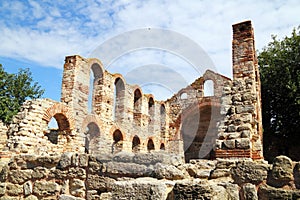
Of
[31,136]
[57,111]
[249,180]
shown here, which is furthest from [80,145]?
[249,180]

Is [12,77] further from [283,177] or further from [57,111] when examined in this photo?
[283,177]

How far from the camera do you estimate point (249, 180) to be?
3.13 m

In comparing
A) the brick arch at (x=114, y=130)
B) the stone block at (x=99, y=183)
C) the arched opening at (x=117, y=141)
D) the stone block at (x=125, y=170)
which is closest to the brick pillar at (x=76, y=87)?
the brick arch at (x=114, y=130)

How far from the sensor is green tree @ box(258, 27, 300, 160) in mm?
14406

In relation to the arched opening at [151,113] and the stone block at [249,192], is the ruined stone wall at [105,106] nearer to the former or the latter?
the arched opening at [151,113]

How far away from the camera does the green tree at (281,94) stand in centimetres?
1441

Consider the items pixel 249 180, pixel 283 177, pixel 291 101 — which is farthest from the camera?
pixel 291 101

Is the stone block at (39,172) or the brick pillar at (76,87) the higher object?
the brick pillar at (76,87)

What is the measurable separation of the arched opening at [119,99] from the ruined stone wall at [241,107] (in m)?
8.29

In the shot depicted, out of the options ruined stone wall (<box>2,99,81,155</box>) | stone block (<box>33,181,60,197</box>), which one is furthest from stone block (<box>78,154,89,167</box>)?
ruined stone wall (<box>2,99,81,155</box>)

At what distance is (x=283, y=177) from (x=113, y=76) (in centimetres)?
1250

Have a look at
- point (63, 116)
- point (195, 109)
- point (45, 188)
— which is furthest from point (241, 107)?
point (195, 109)

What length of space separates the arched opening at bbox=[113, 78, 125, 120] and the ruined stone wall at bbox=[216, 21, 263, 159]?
8.29 m

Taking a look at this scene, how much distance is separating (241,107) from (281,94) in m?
9.52
